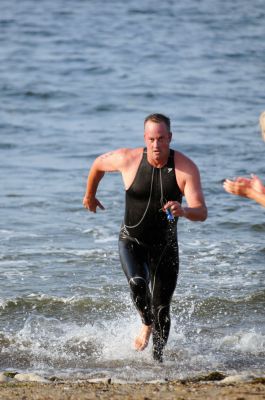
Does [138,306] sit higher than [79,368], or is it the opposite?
[138,306]

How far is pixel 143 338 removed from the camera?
872cm

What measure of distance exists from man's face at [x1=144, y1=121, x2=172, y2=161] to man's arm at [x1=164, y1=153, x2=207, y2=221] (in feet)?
0.57

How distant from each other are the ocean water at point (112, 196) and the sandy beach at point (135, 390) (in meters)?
0.87

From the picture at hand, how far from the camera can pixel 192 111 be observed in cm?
2325

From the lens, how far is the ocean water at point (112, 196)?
9367 mm

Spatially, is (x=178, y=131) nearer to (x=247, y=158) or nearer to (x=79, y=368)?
(x=247, y=158)

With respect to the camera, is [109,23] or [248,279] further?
[109,23]

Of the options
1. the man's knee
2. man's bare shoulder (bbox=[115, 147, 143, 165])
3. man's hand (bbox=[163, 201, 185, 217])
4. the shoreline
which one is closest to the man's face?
man's bare shoulder (bbox=[115, 147, 143, 165])

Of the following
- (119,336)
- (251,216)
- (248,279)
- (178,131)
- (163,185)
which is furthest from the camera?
(178,131)

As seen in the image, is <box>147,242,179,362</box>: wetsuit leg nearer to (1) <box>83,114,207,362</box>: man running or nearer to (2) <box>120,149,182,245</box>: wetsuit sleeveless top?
(1) <box>83,114,207,362</box>: man running

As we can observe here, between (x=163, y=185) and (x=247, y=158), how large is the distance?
9.91m

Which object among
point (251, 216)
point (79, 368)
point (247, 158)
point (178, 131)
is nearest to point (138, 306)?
point (79, 368)

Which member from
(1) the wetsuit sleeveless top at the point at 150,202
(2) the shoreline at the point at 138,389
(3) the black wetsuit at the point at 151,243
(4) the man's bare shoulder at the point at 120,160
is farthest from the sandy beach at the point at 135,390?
(4) the man's bare shoulder at the point at 120,160

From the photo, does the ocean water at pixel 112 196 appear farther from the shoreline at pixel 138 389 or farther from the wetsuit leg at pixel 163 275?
the shoreline at pixel 138 389
